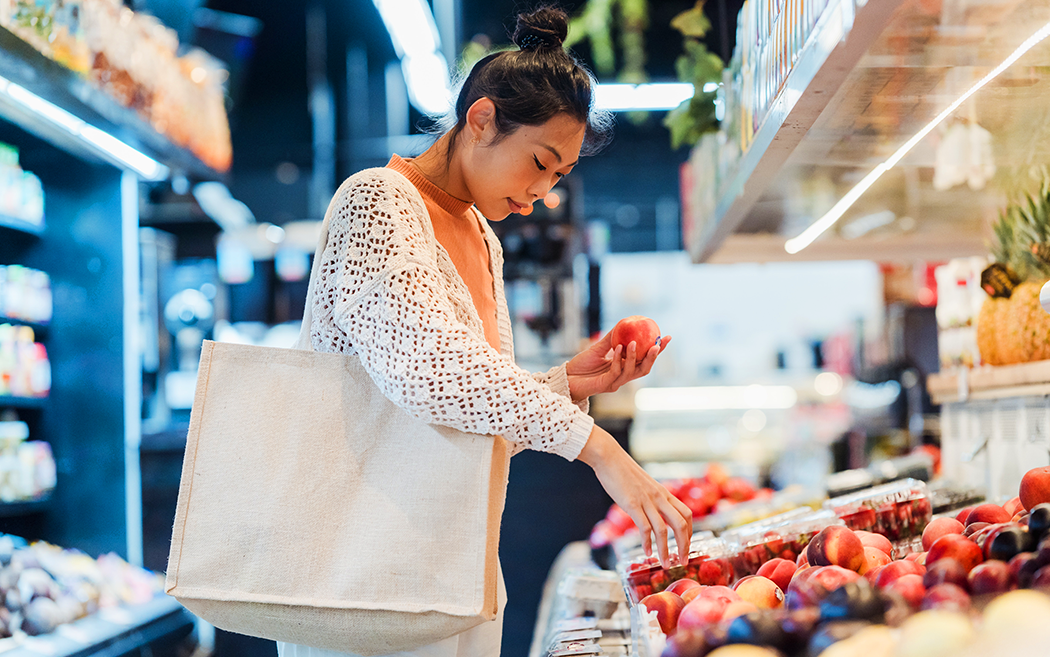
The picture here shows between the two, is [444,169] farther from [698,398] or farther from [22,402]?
[698,398]

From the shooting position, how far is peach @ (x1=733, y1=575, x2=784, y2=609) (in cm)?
126

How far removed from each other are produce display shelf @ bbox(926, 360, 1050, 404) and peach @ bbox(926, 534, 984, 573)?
741 millimetres

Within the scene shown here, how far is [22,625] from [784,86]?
→ 2793 mm

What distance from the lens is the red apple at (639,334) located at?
1438mm

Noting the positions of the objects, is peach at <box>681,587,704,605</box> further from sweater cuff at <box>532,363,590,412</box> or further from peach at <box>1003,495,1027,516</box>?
peach at <box>1003,495,1027,516</box>

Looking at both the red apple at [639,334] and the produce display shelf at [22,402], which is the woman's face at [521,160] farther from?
the produce display shelf at [22,402]

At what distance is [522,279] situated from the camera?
5055mm

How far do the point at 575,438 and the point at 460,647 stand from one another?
439 millimetres

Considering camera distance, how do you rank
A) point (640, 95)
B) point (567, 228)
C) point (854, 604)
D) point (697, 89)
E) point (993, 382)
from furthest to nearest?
point (640, 95) < point (567, 228) < point (697, 89) < point (993, 382) < point (854, 604)

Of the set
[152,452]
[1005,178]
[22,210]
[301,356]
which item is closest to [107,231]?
[22,210]

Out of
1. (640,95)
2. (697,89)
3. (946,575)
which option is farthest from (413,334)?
(640,95)

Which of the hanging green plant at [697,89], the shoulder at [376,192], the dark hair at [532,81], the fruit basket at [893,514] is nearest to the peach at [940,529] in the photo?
the fruit basket at [893,514]

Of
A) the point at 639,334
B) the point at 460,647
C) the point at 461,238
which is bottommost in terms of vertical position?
the point at 460,647

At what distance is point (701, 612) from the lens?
1183 millimetres
